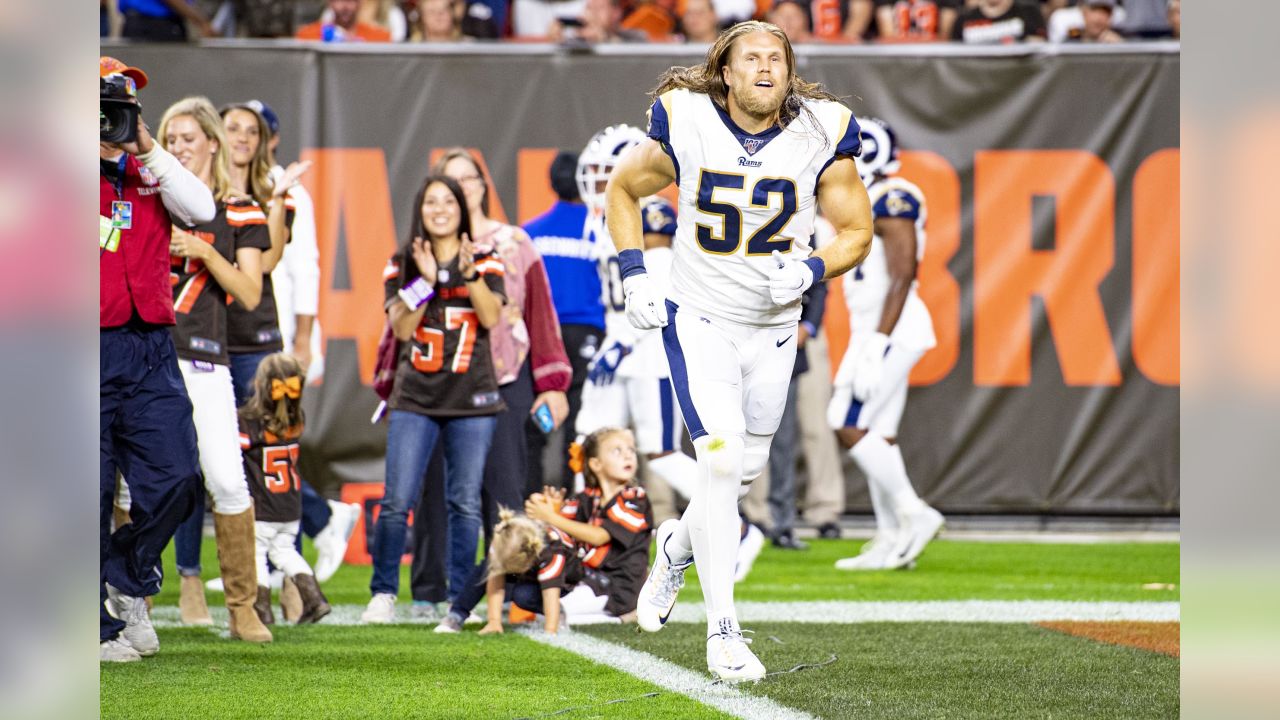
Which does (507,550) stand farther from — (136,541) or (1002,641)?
(1002,641)

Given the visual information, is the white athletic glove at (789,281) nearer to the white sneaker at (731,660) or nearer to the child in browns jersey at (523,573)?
the white sneaker at (731,660)

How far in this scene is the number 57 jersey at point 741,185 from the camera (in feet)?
16.6

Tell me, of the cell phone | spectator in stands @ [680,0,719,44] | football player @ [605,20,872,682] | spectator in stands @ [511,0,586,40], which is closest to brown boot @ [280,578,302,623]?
the cell phone

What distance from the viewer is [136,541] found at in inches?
216

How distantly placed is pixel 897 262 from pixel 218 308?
163 inches

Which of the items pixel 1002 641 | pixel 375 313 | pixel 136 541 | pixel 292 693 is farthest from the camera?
pixel 375 313

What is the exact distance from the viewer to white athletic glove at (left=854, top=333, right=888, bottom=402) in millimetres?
8805

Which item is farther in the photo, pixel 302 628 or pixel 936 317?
pixel 936 317

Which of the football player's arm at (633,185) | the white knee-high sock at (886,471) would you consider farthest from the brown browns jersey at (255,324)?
the white knee-high sock at (886,471)

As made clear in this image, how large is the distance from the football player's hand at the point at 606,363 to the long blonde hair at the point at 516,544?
2199 millimetres

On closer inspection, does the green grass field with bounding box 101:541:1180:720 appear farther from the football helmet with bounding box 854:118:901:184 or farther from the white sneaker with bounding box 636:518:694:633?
→ the football helmet with bounding box 854:118:901:184

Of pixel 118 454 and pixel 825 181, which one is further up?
pixel 825 181
